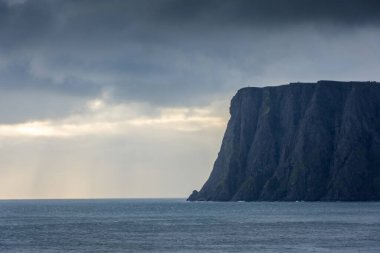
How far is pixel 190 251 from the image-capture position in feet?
301

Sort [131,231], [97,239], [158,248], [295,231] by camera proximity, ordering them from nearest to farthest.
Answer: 1. [158,248]
2. [97,239]
3. [295,231]
4. [131,231]

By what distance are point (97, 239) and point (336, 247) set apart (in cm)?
3998

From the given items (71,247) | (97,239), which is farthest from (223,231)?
(71,247)

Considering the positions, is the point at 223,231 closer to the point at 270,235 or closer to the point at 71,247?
the point at 270,235

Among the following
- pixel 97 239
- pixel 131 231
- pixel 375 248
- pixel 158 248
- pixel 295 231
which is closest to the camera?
pixel 375 248

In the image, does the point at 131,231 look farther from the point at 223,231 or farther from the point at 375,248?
the point at 375,248

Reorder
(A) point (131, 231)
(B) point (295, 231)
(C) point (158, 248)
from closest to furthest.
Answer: (C) point (158, 248) < (B) point (295, 231) < (A) point (131, 231)

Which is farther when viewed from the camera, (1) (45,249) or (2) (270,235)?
(2) (270,235)

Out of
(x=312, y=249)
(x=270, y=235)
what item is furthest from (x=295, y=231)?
(x=312, y=249)

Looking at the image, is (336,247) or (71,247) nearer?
(336,247)

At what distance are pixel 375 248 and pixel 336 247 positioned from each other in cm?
567

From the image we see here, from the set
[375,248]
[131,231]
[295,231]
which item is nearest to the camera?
[375,248]

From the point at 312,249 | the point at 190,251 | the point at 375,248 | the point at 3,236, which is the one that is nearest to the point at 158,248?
the point at 190,251

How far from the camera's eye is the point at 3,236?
12406 cm
